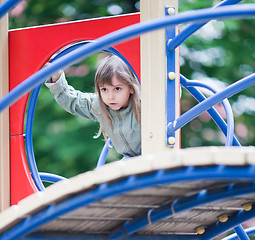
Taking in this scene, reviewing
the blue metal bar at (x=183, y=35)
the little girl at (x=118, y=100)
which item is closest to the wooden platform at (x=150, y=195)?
the blue metal bar at (x=183, y=35)

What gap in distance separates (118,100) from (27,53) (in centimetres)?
47

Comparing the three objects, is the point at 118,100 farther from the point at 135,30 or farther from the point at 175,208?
the point at 135,30

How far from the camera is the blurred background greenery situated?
5555mm

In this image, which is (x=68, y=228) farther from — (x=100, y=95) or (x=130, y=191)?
(x=100, y=95)

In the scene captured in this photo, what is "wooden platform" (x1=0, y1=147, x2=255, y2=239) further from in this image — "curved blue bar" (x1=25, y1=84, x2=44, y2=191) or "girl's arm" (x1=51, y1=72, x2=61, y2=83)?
"girl's arm" (x1=51, y1=72, x2=61, y2=83)

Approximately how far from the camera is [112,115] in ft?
9.92

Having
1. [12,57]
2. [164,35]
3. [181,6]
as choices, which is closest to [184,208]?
[164,35]

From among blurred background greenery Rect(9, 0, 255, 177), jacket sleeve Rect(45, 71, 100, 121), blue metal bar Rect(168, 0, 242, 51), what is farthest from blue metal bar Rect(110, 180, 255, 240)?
blurred background greenery Rect(9, 0, 255, 177)

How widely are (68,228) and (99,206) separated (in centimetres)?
18

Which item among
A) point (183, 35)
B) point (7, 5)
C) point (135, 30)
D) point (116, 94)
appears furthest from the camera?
point (116, 94)

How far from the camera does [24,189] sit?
8.82ft

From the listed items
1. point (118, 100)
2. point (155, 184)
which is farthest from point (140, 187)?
point (118, 100)

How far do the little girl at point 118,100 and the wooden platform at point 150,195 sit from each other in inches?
33.0

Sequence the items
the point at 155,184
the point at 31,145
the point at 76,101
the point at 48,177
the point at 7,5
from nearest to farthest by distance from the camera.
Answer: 1. the point at 155,184
2. the point at 7,5
3. the point at 31,145
4. the point at 76,101
5. the point at 48,177
